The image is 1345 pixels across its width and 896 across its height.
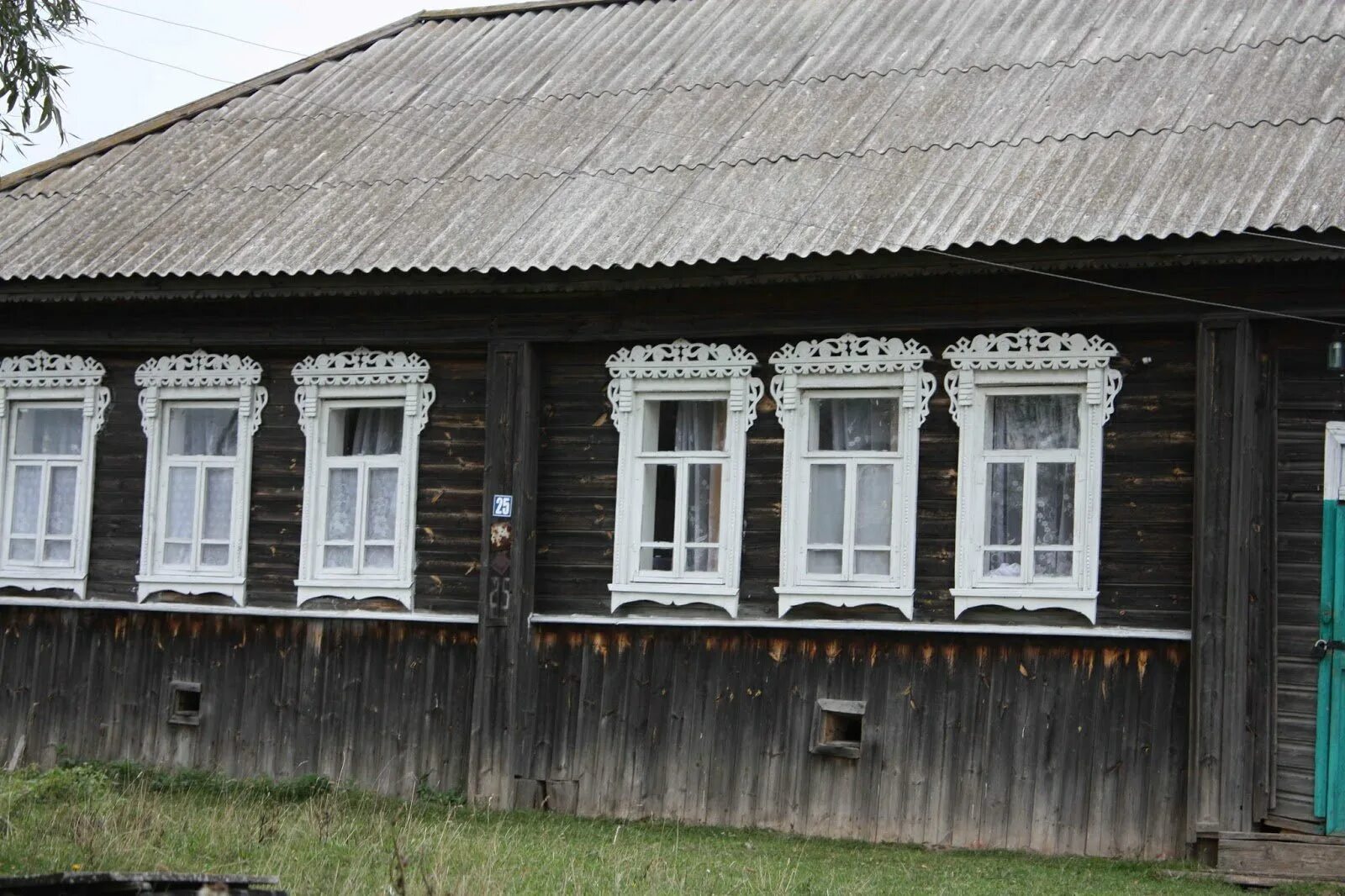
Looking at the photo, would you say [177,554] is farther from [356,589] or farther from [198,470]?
[356,589]

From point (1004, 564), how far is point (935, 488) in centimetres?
59

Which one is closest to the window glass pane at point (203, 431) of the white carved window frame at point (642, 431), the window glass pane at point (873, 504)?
the white carved window frame at point (642, 431)

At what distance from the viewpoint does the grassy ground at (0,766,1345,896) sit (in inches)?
326

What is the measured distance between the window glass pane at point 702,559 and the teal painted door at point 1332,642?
11.5 feet

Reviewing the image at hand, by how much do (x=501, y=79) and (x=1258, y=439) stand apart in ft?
23.6

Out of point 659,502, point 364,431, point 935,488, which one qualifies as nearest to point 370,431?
point 364,431

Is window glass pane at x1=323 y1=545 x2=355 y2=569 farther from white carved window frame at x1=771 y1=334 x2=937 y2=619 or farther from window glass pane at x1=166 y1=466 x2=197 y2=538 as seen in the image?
white carved window frame at x1=771 y1=334 x2=937 y2=619

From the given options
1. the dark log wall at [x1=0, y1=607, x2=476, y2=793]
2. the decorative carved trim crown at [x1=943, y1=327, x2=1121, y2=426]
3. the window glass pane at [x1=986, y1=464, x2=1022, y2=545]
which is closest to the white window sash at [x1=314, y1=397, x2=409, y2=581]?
the dark log wall at [x1=0, y1=607, x2=476, y2=793]

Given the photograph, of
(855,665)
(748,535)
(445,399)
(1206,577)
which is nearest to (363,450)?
(445,399)

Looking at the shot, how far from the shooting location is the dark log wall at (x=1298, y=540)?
967 cm

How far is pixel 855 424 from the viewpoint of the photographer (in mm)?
11031

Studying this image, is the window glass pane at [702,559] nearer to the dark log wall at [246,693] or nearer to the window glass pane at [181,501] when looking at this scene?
the dark log wall at [246,693]

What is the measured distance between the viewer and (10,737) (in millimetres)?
13055

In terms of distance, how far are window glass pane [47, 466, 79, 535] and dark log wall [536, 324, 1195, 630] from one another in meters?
3.71
